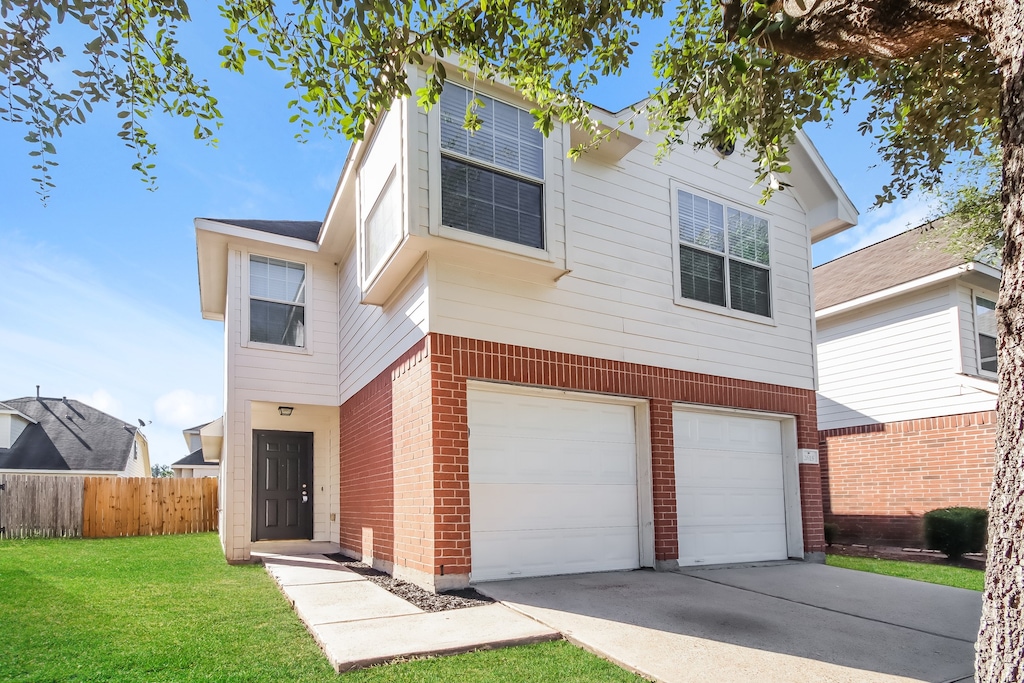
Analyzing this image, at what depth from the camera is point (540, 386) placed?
7.53 meters

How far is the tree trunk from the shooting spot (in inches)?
97.5

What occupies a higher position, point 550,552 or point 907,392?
point 907,392

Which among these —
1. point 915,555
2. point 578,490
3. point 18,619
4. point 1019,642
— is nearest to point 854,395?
point 915,555

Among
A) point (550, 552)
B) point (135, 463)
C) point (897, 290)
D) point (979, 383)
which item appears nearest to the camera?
point (550, 552)

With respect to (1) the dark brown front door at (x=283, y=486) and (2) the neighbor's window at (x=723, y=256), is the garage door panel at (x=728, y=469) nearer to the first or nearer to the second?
(2) the neighbor's window at (x=723, y=256)

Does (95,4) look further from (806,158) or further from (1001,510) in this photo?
(806,158)

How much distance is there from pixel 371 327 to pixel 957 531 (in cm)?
942

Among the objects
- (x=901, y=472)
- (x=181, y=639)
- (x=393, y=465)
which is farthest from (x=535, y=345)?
(x=901, y=472)

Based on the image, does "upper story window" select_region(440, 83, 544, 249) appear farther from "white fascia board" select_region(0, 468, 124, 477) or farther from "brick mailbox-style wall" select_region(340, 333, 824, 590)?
"white fascia board" select_region(0, 468, 124, 477)

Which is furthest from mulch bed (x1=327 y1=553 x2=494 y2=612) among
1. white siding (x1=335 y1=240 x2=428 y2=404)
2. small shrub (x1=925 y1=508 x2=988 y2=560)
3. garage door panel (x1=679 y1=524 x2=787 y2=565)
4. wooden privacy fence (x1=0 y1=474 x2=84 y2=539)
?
wooden privacy fence (x1=0 y1=474 x2=84 y2=539)

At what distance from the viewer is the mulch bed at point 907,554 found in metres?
10.6

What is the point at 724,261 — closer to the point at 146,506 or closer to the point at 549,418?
the point at 549,418

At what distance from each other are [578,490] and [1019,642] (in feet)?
17.8

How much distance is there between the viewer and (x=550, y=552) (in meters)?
7.39
